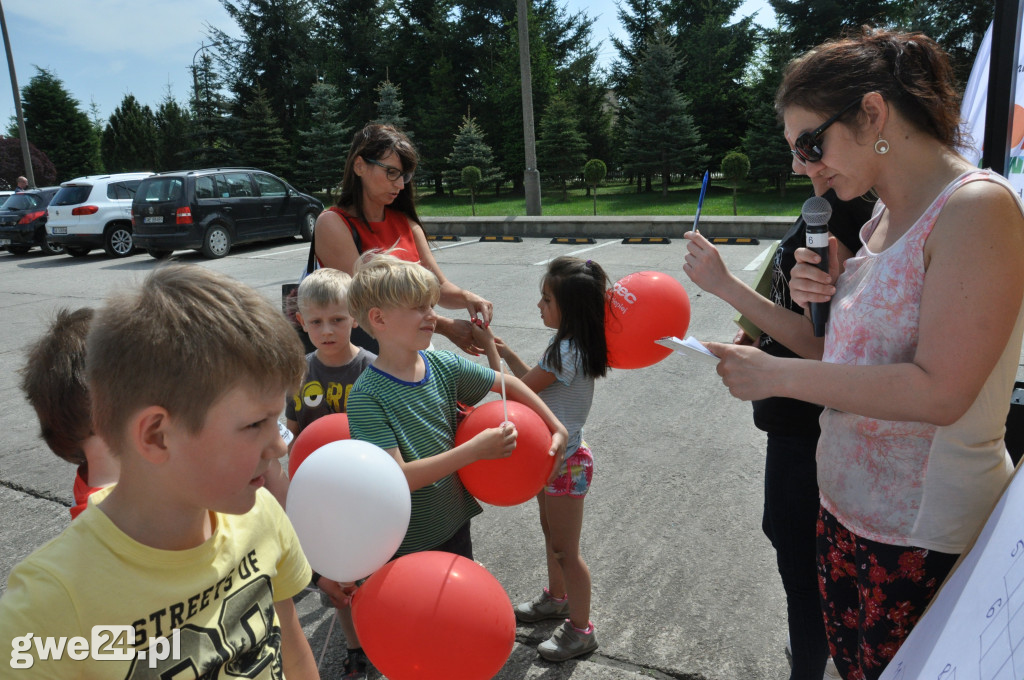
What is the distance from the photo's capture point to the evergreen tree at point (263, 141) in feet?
94.1

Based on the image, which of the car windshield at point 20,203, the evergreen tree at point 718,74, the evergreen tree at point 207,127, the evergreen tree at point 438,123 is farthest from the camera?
the evergreen tree at point 207,127

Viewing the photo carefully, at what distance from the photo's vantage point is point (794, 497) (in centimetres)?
206

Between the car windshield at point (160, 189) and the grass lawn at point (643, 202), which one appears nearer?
the car windshield at point (160, 189)

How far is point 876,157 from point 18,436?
5889 mm

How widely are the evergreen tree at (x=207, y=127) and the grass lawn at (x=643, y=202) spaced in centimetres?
1048

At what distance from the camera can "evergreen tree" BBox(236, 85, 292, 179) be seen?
28.7 m

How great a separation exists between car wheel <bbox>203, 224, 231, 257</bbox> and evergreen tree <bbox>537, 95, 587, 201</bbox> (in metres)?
11.5

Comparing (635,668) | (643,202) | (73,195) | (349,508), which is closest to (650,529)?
(635,668)

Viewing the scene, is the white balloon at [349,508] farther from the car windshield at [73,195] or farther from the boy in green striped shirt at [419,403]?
the car windshield at [73,195]

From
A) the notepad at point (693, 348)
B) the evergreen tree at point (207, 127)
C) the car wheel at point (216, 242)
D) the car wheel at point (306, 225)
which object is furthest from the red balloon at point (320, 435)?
the evergreen tree at point (207, 127)

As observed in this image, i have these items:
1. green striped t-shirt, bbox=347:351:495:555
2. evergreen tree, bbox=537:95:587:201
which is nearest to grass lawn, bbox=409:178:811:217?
evergreen tree, bbox=537:95:587:201

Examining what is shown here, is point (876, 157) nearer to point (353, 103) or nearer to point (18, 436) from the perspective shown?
point (18, 436)

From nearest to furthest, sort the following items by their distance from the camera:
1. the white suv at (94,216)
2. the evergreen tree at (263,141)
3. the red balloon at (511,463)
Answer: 1. the red balloon at (511,463)
2. the white suv at (94,216)
3. the evergreen tree at (263,141)

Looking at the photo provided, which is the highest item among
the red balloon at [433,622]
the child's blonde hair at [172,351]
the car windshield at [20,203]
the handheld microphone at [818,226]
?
the car windshield at [20,203]
